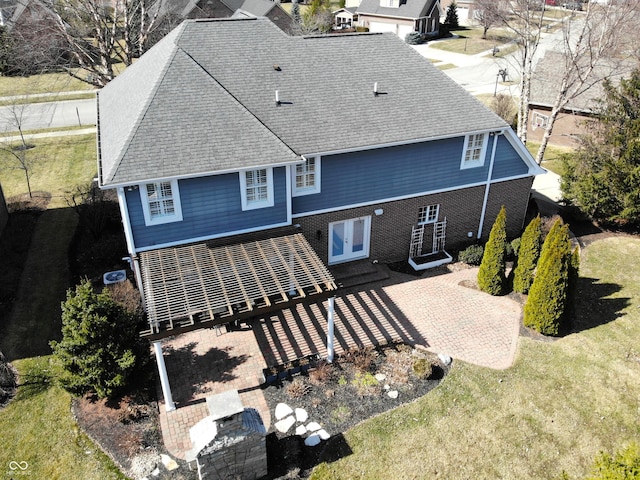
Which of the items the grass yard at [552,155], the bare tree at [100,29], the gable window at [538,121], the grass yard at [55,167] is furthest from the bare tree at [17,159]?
the gable window at [538,121]

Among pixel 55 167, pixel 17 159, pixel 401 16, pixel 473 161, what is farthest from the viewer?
pixel 401 16

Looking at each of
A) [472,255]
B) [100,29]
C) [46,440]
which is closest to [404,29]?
[100,29]

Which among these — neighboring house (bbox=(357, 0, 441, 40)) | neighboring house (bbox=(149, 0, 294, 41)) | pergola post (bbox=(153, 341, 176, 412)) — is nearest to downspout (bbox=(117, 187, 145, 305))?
pergola post (bbox=(153, 341, 176, 412))

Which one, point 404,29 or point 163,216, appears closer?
point 163,216

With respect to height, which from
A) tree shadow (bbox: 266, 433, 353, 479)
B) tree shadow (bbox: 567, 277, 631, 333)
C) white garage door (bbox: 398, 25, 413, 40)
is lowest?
tree shadow (bbox: 266, 433, 353, 479)

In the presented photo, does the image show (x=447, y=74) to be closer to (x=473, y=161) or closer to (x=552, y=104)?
(x=552, y=104)

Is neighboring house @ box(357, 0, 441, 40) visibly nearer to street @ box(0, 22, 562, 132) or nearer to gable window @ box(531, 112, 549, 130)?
street @ box(0, 22, 562, 132)

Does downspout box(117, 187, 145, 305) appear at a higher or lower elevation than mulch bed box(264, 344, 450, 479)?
higher
